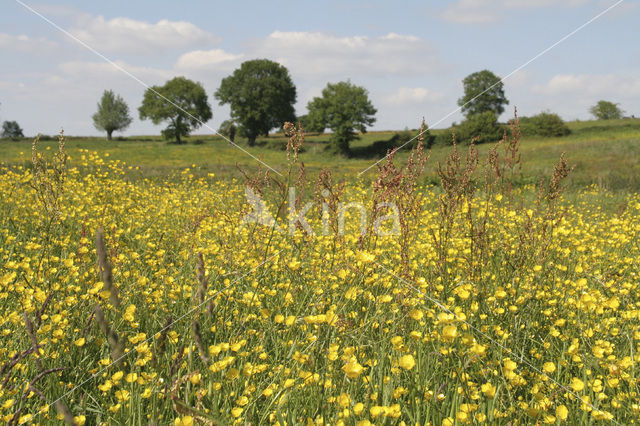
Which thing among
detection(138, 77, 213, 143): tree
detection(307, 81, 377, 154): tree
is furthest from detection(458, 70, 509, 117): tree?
detection(138, 77, 213, 143): tree

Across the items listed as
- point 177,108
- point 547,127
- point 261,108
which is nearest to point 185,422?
point 547,127

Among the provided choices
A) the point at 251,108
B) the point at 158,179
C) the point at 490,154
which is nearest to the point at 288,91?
the point at 251,108

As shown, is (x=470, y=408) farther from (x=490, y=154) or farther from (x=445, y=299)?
(x=490, y=154)

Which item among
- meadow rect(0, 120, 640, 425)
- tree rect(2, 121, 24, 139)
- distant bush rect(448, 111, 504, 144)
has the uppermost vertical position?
tree rect(2, 121, 24, 139)

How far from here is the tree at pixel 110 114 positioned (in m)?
53.1

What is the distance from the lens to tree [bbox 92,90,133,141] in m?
53.1

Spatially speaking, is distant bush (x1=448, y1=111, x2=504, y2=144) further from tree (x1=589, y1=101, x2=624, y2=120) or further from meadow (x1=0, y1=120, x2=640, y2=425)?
tree (x1=589, y1=101, x2=624, y2=120)

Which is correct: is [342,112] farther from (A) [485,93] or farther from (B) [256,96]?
(A) [485,93]

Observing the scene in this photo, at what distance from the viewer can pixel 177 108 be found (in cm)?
5984

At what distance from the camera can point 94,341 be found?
2.65 m

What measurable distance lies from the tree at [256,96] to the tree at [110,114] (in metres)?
11.7

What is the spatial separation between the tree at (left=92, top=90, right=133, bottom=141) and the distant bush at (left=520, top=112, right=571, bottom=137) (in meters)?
45.6

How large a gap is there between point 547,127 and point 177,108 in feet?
146

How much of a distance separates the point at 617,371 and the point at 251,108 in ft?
187
